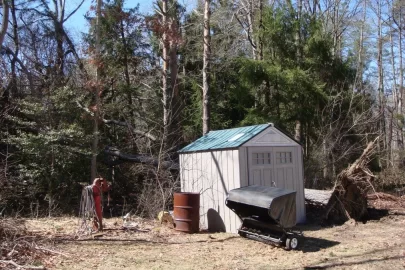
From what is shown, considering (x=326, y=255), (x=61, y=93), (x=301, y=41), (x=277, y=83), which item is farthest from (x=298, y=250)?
(x=301, y=41)

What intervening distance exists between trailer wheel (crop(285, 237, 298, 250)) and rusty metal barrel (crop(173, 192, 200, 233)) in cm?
251

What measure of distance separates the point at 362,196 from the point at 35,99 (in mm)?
11039

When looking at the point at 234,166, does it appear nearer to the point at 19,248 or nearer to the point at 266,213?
the point at 266,213

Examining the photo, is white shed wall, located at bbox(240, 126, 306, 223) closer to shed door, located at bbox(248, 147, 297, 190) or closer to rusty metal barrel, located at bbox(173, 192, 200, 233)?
shed door, located at bbox(248, 147, 297, 190)

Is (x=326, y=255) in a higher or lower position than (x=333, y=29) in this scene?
lower

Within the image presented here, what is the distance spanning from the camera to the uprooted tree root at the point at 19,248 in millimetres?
6566

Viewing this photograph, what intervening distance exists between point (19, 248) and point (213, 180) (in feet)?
15.5

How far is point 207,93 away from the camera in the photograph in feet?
52.8

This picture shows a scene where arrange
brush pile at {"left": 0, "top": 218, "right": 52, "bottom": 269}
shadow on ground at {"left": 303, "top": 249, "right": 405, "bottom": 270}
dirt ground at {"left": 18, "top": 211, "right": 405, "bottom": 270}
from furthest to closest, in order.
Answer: dirt ground at {"left": 18, "top": 211, "right": 405, "bottom": 270} → shadow on ground at {"left": 303, "top": 249, "right": 405, "bottom": 270} → brush pile at {"left": 0, "top": 218, "right": 52, "bottom": 269}

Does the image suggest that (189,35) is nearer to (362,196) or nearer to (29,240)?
(362,196)

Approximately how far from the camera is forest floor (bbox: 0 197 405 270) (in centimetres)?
700

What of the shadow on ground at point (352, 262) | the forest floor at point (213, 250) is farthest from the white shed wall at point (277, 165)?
the shadow on ground at point (352, 262)

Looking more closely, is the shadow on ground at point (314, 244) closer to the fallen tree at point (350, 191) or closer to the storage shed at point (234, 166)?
the storage shed at point (234, 166)

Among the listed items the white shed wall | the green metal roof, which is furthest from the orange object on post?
the white shed wall
